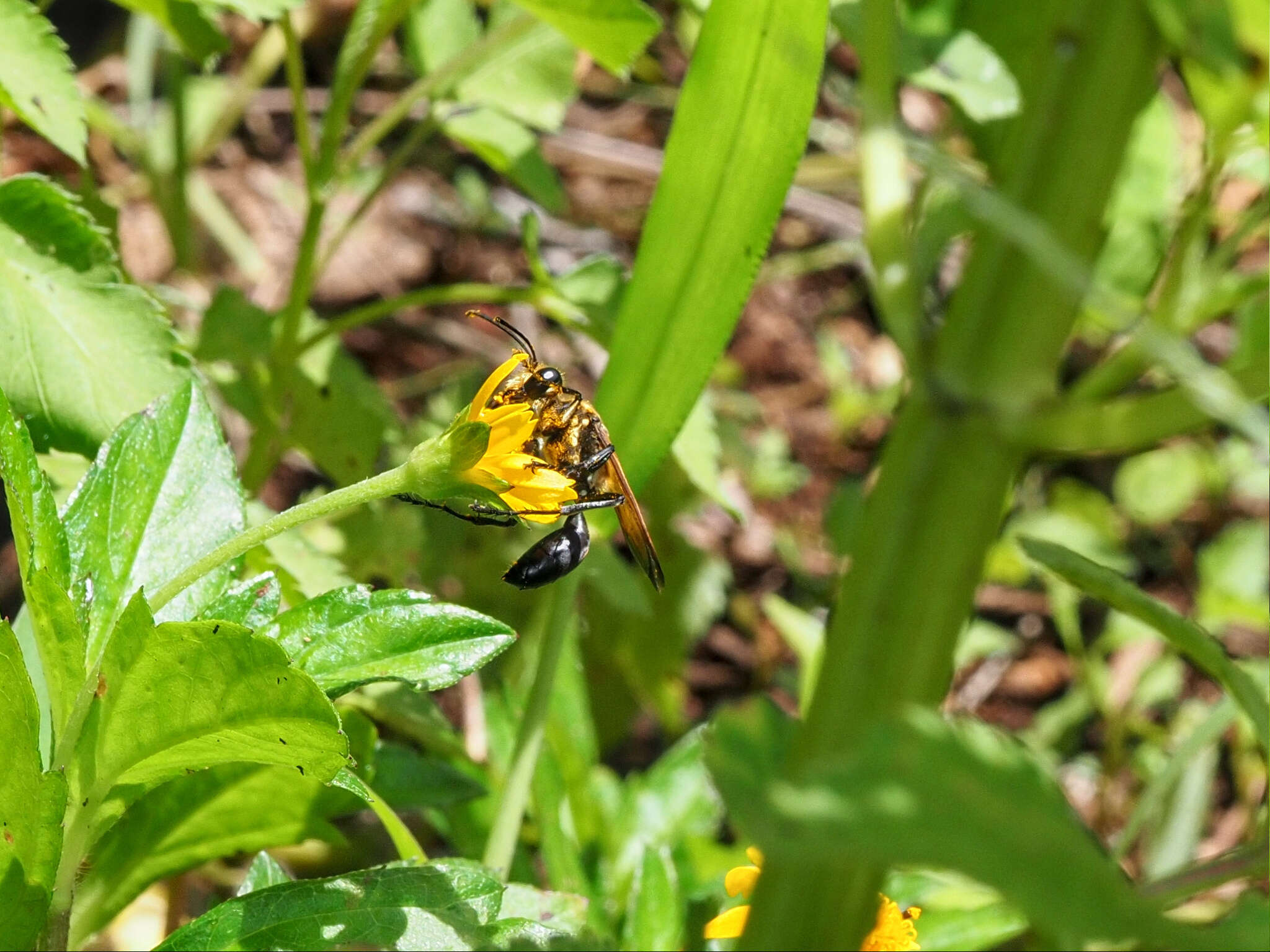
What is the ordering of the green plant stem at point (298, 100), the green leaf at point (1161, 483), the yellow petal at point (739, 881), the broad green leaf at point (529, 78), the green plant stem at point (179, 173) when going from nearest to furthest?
the yellow petal at point (739, 881), the green plant stem at point (298, 100), the broad green leaf at point (529, 78), the green plant stem at point (179, 173), the green leaf at point (1161, 483)

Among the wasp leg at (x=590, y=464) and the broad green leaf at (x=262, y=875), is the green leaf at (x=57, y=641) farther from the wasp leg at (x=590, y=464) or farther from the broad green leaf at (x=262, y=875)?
the wasp leg at (x=590, y=464)

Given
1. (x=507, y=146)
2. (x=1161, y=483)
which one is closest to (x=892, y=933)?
(x=507, y=146)

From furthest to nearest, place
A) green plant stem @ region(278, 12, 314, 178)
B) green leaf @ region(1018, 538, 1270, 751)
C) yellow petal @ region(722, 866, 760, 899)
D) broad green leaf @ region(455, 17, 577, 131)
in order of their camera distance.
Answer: broad green leaf @ region(455, 17, 577, 131) → green plant stem @ region(278, 12, 314, 178) → yellow petal @ region(722, 866, 760, 899) → green leaf @ region(1018, 538, 1270, 751)

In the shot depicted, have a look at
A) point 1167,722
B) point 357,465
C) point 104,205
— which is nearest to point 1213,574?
point 1167,722

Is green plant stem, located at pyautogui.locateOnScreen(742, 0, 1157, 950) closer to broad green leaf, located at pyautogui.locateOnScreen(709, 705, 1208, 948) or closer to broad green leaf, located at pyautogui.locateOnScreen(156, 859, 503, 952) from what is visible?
broad green leaf, located at pyautogui.locateOnScreen(709, 705, 1208, 948)

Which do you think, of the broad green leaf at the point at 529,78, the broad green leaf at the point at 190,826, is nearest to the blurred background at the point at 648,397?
the broad green leaf at the point at 529,78

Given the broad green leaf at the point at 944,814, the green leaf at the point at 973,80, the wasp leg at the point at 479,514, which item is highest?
the green leaf at the point at 973,80

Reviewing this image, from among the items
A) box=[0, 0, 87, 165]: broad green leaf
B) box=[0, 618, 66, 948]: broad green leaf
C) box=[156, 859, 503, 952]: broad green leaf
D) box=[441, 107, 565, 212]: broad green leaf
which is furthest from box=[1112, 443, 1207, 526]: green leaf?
box=[0, 618, 66, 948]: broad green leaf

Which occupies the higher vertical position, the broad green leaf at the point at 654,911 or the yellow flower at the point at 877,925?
the yellow flower at the point at 877,925

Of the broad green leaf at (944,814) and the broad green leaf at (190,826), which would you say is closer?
the broad green leaf at (944,814)
